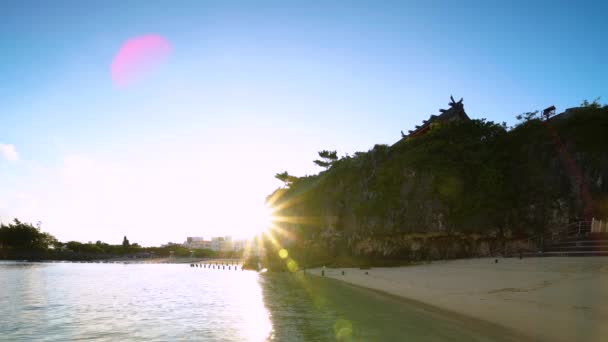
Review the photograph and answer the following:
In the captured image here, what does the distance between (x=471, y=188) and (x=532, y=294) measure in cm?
1912

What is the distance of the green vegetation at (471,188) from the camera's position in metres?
26.5

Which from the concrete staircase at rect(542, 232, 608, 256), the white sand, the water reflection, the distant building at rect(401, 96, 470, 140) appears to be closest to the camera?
the white sand

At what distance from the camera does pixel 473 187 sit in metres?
30.5

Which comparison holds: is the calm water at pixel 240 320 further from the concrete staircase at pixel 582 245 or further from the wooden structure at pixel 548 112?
the wooden structure at pixel 548 112

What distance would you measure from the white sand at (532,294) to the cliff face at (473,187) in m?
8.99

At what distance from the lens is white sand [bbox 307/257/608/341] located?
9203 mm

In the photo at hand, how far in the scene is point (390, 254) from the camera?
34.9m

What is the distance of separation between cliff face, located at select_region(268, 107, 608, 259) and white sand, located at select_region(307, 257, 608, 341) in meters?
8.99

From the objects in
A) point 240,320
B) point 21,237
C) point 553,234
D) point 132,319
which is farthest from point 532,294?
point 21,237

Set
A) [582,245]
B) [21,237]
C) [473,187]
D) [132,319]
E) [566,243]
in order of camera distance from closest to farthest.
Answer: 1. [132,319]
2. [582,245]
3. [566,243]
4. [473,187]
5. [21,237]

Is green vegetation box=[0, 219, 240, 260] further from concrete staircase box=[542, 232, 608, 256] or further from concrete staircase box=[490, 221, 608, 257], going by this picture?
concrete staircase box=[542, 232, 608, 256]

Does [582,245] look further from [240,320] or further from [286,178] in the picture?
[286,178]

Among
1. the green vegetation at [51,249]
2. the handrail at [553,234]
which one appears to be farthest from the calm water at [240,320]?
the green vegetation at [51,249]

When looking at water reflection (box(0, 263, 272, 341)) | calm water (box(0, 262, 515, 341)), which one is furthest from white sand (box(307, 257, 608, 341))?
water reflection (box(0, 263, 272, 341))
